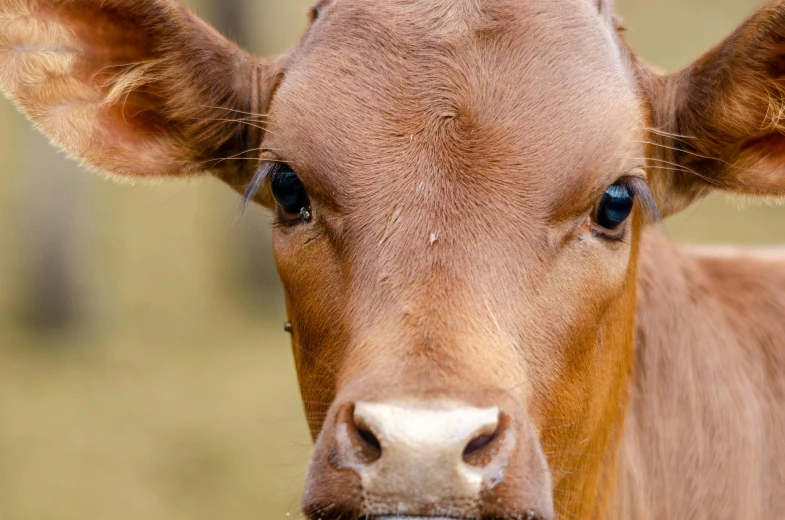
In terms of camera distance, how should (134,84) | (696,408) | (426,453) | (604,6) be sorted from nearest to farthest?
(426,453)
(604,6)
(134,84)
(696,408)

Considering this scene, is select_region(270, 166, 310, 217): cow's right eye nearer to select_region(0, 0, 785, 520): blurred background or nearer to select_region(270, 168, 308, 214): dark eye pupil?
select_region(270, 168, 308, 214): dark eye pupil

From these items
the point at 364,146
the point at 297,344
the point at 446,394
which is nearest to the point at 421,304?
the point at 446,394

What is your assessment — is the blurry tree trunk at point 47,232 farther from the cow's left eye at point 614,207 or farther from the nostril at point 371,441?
the nostril at point 371,441

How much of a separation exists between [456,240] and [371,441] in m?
0.72


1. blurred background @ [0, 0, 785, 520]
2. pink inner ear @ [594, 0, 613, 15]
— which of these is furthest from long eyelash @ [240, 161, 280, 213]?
blurred background @ [0, 0, 785, 520]

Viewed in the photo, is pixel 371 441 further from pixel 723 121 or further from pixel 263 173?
pixel 723 121

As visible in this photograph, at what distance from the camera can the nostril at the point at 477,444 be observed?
2.74m

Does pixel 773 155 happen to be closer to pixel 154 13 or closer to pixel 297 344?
pixel 297 344

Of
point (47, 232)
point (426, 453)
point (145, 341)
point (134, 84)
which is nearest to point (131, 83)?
point (134, 84)

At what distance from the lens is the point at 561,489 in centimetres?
371

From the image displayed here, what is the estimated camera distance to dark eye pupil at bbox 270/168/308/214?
11.9 feet

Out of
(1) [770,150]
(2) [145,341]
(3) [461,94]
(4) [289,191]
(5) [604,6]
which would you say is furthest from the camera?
(2) [145,341]

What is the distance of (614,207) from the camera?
11.6 feet

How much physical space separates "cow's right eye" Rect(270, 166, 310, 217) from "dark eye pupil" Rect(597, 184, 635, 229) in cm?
104
